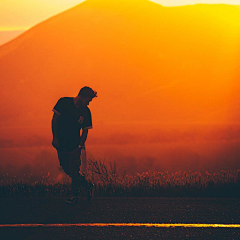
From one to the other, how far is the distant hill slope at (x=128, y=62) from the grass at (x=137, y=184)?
85.6 meters

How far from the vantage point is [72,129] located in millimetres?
6961

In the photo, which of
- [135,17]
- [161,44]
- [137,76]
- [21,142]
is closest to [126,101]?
[137,76]

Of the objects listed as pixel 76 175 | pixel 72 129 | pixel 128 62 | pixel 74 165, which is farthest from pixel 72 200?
pixel 128 62

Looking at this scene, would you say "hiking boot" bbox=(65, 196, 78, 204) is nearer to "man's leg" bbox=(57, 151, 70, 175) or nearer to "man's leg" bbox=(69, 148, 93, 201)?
"man's leg" bbox=(69, 148, 93, 201)

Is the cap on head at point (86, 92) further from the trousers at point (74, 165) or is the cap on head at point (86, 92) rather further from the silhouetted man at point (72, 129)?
the trousers at point (74, 165)

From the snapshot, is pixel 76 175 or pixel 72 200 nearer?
pixel 72 200

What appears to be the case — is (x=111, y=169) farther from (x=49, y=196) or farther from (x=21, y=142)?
(x=21, y=142)

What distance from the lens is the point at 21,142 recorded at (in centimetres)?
2722

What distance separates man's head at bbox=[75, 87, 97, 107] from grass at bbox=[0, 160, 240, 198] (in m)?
1.71

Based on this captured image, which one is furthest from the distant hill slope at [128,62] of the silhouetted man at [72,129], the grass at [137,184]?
the silhouetted man at [72,129]

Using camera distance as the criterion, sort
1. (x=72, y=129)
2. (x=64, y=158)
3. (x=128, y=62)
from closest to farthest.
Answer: (x=72, y=129), (x=64, y=158), (x=128, y=62)

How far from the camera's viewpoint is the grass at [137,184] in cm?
782

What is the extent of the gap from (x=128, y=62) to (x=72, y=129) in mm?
119329

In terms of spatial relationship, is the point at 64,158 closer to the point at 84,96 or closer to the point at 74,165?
the point at 74,165
